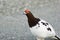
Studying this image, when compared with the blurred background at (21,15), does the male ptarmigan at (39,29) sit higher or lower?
lower

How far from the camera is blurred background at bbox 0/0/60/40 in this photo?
7.89m

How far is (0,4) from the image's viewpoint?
11680mm

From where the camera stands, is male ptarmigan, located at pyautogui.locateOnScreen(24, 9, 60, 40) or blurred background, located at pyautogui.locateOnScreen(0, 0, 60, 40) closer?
male ptarmigan, located at pyautogui.locateOnScreen(24, 9, 60, 40)

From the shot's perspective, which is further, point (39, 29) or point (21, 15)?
point (21, 15)

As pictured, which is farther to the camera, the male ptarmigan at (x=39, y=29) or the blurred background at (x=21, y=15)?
the blurred background at (x=21, y=15)

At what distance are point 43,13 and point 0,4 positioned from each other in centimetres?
211

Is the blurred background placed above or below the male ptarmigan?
above

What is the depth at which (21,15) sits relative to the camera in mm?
10070

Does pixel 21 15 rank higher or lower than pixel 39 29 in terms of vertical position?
higher

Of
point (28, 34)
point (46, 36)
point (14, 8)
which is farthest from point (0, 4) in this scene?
point (46, 36)

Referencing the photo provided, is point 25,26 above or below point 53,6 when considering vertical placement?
below

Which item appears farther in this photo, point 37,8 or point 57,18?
point 37,8

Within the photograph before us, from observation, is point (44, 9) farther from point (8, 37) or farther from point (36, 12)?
point (8, 37)

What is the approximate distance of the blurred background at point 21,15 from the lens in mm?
7891
